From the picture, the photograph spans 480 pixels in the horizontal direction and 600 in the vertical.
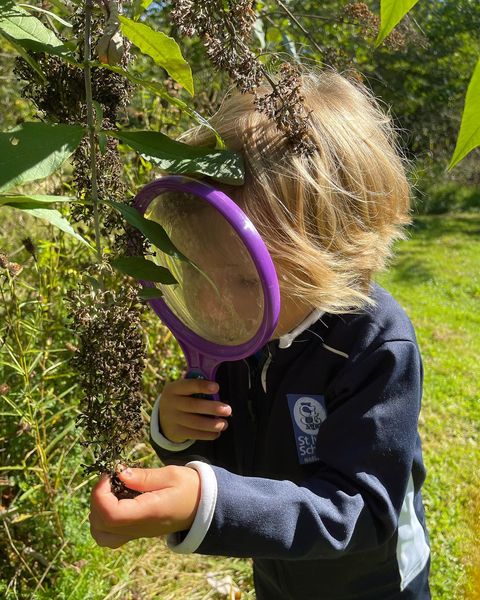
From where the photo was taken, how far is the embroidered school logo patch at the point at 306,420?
4.51 feet

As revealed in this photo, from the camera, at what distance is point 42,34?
0.74m

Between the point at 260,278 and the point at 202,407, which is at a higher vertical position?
the point at 260,278

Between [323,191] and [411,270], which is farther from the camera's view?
[411,270]

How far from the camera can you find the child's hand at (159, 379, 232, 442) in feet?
4.08

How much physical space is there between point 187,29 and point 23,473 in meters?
1.78

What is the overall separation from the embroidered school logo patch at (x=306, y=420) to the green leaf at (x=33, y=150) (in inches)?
32.9

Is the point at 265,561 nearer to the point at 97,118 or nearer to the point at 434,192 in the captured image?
the point at 97,118

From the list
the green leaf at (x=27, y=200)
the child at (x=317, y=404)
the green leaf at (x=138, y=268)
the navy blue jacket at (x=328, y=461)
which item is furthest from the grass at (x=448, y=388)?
the green leaf at (x=27, y=200)

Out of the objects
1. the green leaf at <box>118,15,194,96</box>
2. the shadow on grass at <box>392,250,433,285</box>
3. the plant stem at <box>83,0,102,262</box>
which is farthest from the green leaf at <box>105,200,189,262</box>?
the shadow on grass at <box>392,250,433,285</box>

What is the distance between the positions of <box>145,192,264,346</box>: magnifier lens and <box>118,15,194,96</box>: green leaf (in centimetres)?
30

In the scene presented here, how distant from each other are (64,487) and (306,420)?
104 cm

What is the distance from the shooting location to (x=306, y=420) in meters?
1.38

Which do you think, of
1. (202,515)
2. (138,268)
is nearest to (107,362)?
(138,268)

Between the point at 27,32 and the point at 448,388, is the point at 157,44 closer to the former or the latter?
the point at 27,32
